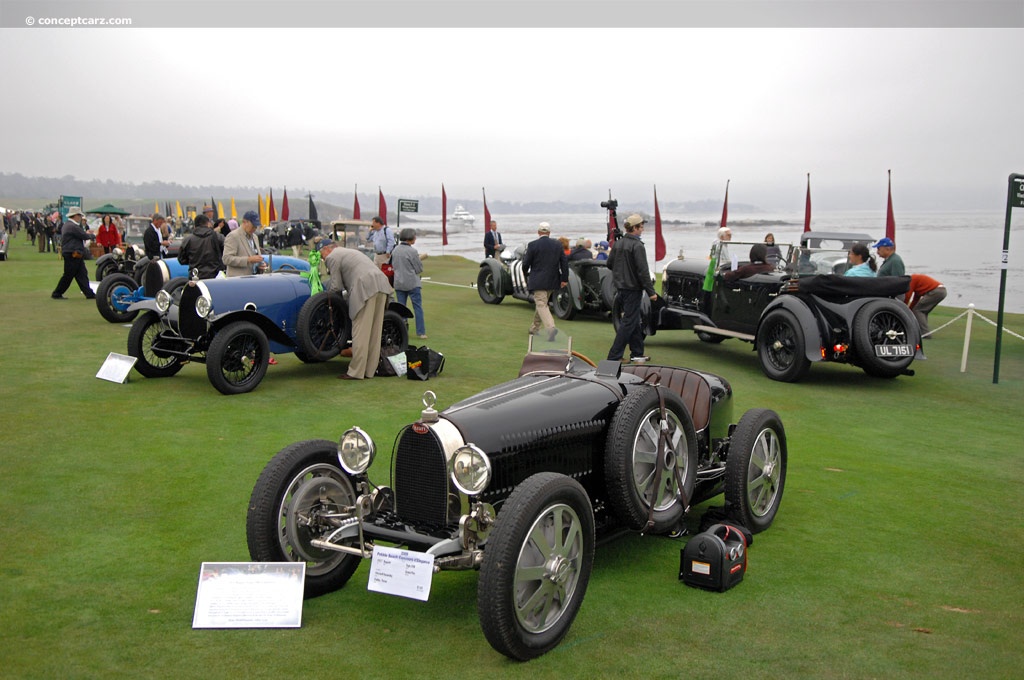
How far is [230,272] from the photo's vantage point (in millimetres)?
10391

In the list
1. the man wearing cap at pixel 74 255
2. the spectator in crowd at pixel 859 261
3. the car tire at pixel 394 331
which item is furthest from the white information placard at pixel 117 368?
the spectator in crowd at pixel 859 261

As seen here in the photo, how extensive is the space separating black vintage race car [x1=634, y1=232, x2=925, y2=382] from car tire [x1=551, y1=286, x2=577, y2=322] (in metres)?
4.06

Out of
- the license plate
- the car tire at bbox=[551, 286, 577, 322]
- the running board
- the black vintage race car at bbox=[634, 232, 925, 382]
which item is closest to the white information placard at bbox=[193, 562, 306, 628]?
the black vintage race car at bbox=[634, 232, 925, 382]

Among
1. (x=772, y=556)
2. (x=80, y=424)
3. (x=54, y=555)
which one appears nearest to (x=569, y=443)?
(x=772, y=556)

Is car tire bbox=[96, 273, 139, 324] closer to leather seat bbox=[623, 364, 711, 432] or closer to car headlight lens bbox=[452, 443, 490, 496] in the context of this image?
leather seat bbox=[623, 364, 711, 432]

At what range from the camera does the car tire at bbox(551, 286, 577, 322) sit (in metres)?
15.7

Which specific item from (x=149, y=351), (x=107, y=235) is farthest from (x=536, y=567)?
(x=107, y=235)

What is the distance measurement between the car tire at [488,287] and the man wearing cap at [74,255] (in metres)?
7.80

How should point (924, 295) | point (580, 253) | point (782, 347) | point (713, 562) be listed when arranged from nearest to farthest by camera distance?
point (713, 562) < point (782, 347) < point (924, 295) < point (580, 253)

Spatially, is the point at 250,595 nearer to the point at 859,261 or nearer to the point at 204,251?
the point at 204,251

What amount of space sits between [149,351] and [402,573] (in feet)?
24.0

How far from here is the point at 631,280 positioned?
9852 millimetres

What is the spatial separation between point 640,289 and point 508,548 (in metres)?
6.91

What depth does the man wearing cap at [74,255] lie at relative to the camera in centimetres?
1513
